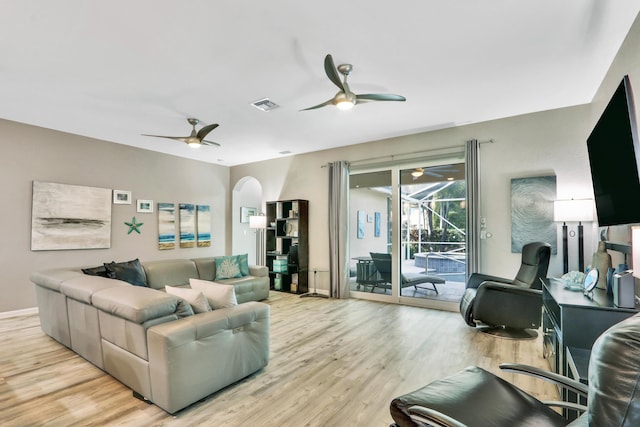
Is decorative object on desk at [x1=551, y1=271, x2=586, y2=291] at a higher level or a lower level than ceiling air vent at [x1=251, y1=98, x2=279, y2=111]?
lower

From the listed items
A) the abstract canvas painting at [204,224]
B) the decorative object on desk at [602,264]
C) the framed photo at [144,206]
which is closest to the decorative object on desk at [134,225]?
the framed photo at [144,206]

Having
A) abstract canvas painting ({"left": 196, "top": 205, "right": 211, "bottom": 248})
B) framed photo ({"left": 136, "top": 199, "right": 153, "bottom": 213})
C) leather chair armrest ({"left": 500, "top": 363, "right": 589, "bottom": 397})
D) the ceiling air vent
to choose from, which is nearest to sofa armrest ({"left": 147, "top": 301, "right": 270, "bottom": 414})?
leather chair armrest ({"left": 500, "top": 363, "right": 589, "bottom": 397})

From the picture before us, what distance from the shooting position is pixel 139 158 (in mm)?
5801

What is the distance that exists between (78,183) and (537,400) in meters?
6.27

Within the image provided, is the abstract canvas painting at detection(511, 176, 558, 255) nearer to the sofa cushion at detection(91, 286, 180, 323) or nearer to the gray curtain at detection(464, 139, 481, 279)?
the gray curtain at detection(464, 139, 481, 279)

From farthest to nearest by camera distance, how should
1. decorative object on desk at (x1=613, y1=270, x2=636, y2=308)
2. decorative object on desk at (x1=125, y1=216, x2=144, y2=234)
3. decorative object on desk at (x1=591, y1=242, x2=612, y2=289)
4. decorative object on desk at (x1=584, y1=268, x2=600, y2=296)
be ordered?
decorative object on desk at (x1=125, y1=216, x2=144, y2=234) → decorative object on desk at (x1=591, y1=242, x2=612, y2=289) → decorative object on desk at (x1=584, y1=268, x2=600, y2=296) → decorative object on desk at (x1=613, y1=270, x2=636, y2=308)

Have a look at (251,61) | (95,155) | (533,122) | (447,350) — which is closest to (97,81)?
(251,61)

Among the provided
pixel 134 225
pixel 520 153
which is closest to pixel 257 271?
pixel 134 225

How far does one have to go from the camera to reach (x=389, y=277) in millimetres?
5332

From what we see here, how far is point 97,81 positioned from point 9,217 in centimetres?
280

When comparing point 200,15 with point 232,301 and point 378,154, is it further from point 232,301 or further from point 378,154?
point 378,154

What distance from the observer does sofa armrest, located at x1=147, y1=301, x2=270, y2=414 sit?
6.55 ft

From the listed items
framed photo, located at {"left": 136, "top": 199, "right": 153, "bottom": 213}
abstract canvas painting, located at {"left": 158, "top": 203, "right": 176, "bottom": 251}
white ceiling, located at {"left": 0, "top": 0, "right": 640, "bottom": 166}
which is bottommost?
abstract canvas painting, located at {"left": 158, "top": 203, "right": 176, "bottom": 251}

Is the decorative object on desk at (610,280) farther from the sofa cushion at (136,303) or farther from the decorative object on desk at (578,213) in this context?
the sofa cushion at (136,303)
